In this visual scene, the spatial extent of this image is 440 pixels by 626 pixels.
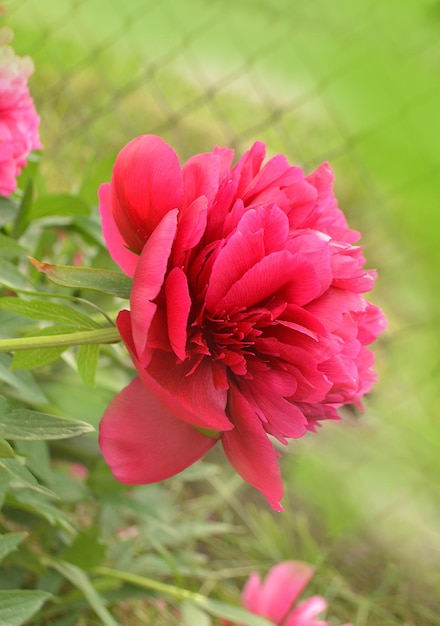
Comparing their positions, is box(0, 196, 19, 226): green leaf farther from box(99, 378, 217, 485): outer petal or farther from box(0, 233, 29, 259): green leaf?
box(99, 378, 217, 485): outer petal

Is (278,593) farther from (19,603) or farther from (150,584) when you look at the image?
(19,603)

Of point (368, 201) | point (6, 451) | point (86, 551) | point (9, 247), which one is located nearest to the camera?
point (6, 451)

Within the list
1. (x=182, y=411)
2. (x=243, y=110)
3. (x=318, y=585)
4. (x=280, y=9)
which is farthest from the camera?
(x=243, y=110)

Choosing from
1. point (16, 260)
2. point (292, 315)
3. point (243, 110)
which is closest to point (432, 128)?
point (243, 110)

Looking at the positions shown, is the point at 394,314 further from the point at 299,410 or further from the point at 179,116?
the point at 299,410

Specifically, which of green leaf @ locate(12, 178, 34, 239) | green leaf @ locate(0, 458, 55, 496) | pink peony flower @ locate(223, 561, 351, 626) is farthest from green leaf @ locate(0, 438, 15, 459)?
pink peony flower @ locate(223, 561, 351, 626)

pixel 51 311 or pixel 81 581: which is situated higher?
pixel 51 311

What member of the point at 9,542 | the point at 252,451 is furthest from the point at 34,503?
the point at 252,451
